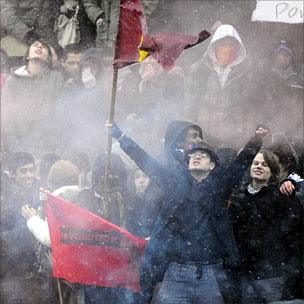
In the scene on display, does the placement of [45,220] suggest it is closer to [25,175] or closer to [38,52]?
[25,175]

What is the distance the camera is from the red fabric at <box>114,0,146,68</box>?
5352 mm

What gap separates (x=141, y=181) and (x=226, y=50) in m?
1.63

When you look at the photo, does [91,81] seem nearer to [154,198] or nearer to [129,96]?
[129,96]

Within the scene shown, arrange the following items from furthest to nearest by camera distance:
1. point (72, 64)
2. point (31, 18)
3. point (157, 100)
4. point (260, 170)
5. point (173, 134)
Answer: point (31, 18) → point (72, 64) → point (157, 100) → point (173, 134) → point (260, 170)

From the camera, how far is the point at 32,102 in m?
7.39

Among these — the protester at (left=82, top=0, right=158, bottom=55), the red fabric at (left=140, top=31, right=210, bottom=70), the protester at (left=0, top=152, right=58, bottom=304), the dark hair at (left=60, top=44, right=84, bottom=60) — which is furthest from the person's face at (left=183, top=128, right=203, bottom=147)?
the dark hair at (left=60, top=44, right=84, bottom=60)

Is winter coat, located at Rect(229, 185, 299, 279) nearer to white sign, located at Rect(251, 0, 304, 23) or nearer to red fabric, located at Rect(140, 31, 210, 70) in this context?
red fabric, located at Rect(140, 31, 210, 70)

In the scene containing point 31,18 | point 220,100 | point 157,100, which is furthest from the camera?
point 31,18

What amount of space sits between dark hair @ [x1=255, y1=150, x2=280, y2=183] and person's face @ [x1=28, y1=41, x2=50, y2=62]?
110 inches

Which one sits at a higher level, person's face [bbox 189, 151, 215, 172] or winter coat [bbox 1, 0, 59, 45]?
winter coat [bbox 1, 0, 59, 45]

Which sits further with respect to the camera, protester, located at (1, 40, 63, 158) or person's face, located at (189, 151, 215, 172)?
protester, located at (1, 40, 63, 158)

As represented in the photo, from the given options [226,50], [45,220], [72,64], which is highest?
[226,50]

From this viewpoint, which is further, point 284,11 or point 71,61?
point 71,61

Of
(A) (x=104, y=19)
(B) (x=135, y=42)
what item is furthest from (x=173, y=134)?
(A) (x=104, y=19)
